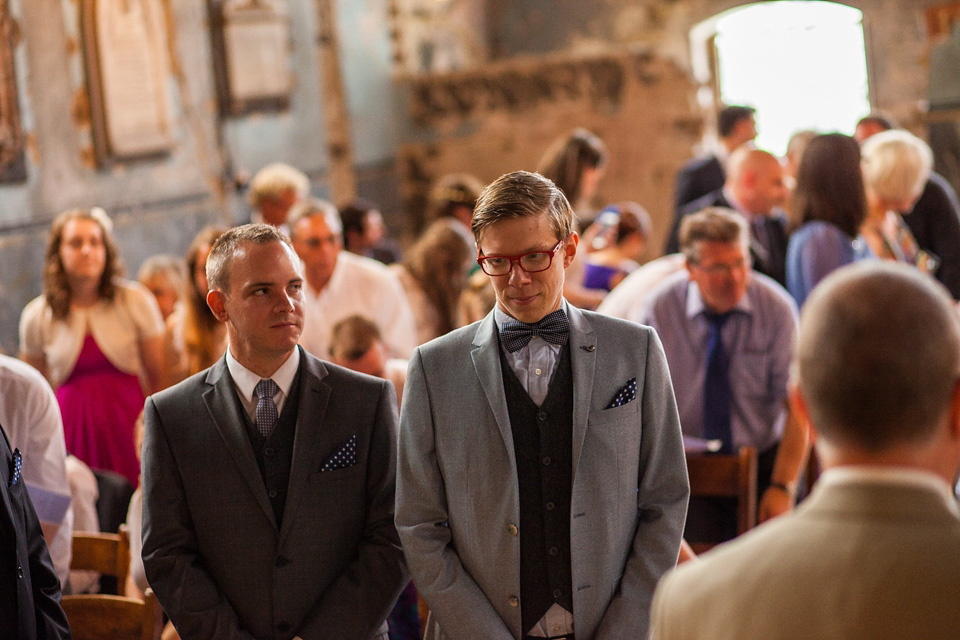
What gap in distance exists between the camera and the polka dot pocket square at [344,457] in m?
2.21

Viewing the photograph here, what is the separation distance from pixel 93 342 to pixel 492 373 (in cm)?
287

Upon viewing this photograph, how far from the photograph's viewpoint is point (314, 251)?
436cm

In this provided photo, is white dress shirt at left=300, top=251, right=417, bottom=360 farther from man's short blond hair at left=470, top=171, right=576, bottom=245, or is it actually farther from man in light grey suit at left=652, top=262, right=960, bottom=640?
man in light grey suit at left=652, top=262, right=960, bottom=640

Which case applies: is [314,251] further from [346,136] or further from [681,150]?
[681,150]

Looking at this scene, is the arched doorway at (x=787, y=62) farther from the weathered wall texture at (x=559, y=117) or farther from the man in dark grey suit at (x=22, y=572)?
the man in dark grey suit at (x=22, y=572)

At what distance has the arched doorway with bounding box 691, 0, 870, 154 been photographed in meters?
11.4

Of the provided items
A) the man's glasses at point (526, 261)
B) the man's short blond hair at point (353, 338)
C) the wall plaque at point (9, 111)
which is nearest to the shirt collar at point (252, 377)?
the man's glasses at point (526, 261)

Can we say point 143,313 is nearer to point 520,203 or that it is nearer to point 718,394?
point 718,394

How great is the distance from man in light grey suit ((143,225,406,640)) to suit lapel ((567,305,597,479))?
47cm

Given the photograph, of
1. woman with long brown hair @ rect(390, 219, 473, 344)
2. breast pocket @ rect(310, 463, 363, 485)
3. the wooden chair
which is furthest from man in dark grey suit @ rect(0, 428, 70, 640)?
woman with long brown hair @ rect(390, 219, 473, 344)

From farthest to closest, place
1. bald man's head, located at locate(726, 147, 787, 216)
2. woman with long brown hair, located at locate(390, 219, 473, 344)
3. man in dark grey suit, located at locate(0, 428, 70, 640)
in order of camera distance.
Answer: bald man's head, located at locate(726, 147, 787, 216), woman with long brown hair, located at locate(390, 219, 473, 344), man in dark grey suit, located at locate(0, 428, 70, 640)

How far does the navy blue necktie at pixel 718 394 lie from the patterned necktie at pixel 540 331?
4.98 ft

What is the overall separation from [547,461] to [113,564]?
5.06 feet

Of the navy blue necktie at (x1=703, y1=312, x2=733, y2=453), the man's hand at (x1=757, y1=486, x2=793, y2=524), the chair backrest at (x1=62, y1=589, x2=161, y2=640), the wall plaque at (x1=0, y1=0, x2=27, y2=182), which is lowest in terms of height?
the man's hand at (x1=757, y1=486, x2=793, y2=524)
